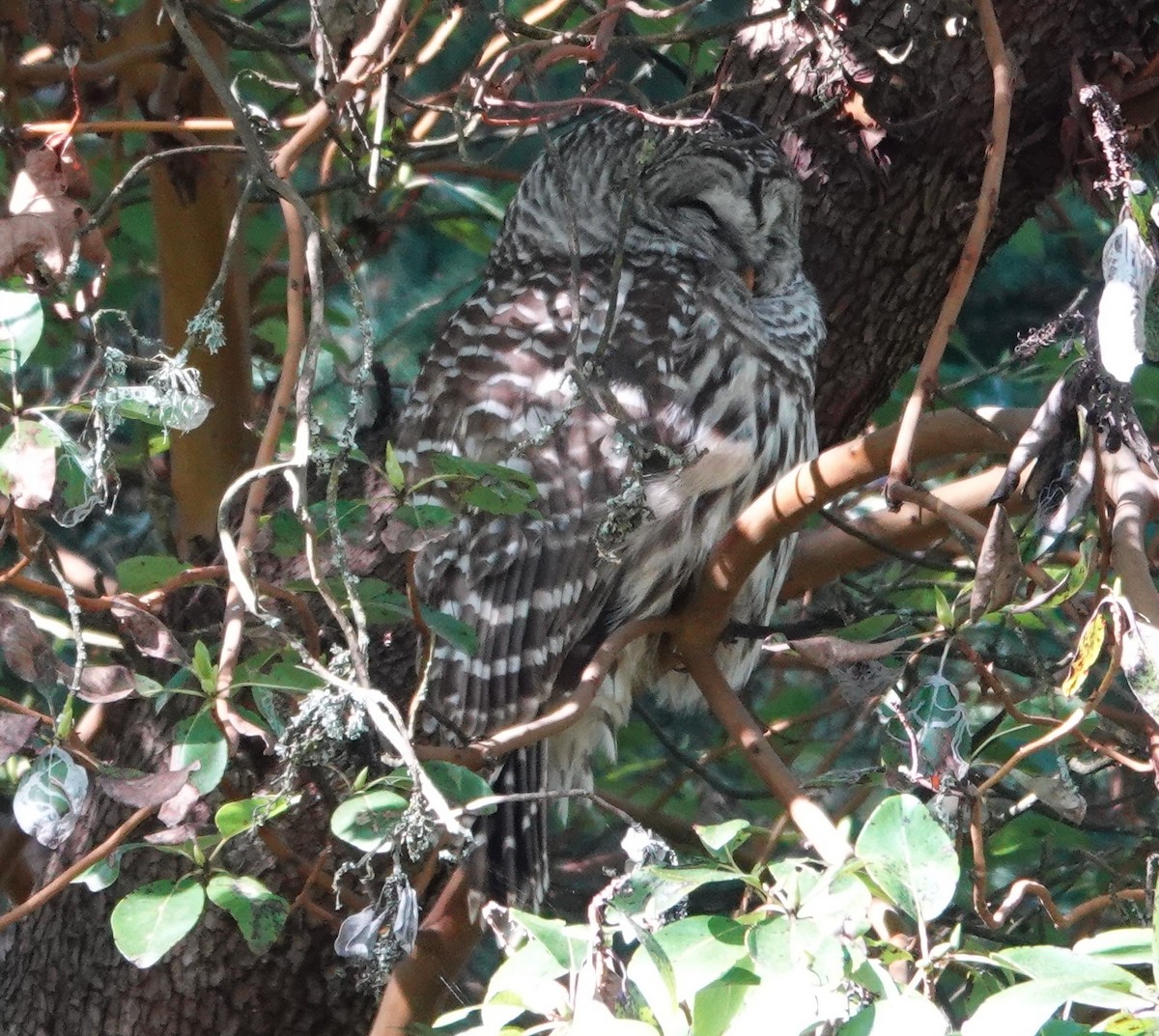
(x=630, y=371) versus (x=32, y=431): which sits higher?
(x=32, y=431)

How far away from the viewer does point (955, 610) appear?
1.47 metres

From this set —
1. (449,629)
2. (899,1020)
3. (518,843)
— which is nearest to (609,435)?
(518,843)

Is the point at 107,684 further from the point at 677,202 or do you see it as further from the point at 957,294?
the point at 677,202

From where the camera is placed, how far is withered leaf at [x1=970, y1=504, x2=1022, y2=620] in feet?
4.00

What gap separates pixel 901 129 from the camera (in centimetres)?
216

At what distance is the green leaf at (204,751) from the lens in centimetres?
120

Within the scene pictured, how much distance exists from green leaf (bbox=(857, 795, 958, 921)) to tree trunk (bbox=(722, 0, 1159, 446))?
49.3 inches

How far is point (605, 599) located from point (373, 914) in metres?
0.92

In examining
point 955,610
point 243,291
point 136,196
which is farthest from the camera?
point 136,196

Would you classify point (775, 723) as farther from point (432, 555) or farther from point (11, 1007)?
point (11, 1007)

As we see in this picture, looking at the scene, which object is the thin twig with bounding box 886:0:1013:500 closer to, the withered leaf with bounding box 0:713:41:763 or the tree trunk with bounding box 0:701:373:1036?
the withered leaf with bounding box 0:713:41:763

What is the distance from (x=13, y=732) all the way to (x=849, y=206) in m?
1.56

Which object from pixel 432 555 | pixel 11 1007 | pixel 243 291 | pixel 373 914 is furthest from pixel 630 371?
pixel 11 1007

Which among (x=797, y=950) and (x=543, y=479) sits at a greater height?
(x=797, y=950)
